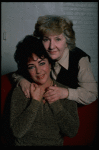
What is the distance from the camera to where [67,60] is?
48.5 inches

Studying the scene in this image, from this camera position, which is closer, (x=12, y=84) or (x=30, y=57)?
(x=30, y=57)

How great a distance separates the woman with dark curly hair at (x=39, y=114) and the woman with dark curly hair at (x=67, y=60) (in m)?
0.08

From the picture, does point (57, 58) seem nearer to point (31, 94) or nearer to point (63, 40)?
point (63, 40)

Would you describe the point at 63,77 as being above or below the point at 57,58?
below

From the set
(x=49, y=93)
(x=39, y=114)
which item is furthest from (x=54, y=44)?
(x=39, y=114)

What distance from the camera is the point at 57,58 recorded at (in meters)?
1.24

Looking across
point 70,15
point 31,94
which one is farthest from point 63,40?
point 31,94

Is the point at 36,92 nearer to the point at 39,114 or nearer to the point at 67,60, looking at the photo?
the point at 39,114

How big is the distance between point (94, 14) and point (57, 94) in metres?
0.85

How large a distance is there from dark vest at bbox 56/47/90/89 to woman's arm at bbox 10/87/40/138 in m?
0.38

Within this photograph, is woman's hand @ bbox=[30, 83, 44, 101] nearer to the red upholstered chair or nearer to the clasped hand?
the clasped hand

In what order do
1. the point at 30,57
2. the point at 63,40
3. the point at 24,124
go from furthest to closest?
the point at 63,40, the point at 30,57, the point at 24,124

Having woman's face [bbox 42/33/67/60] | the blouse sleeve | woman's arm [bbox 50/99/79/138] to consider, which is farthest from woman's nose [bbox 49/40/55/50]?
woman's arm [bbox 50/99/79/138]

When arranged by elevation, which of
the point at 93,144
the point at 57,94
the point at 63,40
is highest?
the point at 63,40
